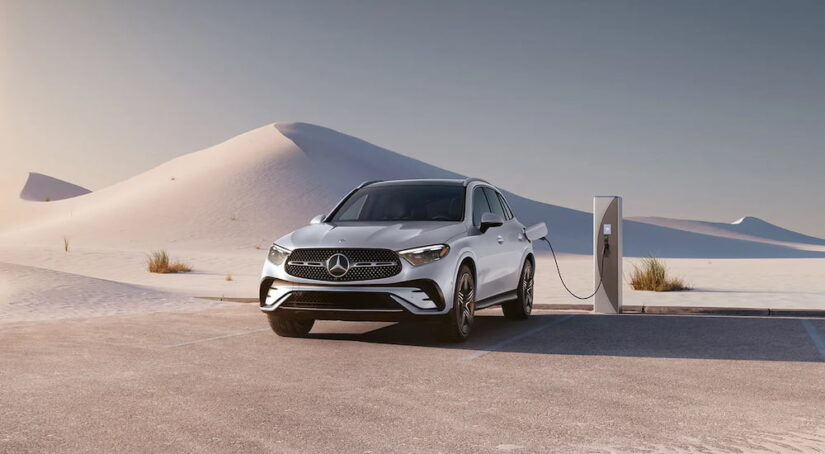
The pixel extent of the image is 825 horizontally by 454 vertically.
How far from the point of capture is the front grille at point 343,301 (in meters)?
9.88

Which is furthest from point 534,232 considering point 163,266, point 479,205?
point 163,266

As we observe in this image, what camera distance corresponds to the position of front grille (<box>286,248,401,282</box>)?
32.7 ft

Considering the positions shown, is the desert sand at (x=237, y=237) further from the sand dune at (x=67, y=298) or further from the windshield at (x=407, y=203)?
the windshield at (x=407, y=203)

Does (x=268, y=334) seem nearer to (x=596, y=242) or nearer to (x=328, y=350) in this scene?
(x=328, y=350)

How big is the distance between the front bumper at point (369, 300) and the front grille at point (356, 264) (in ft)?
0.35

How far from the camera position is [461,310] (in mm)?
10578

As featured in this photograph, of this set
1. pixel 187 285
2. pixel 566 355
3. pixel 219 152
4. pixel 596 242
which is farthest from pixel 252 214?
pixel 566 355

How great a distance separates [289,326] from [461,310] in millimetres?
2233

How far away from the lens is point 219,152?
96.4 meters

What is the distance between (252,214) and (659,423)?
231 ft

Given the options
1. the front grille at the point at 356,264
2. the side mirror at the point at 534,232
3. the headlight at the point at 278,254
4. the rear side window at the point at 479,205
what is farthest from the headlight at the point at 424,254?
the side mirror at the point at 534,232

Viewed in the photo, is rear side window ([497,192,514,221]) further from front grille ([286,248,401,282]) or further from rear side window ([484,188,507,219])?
front grille ([286,248,401,282])

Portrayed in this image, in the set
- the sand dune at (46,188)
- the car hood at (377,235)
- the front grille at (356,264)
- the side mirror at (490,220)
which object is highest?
the sand dune at (46,188)

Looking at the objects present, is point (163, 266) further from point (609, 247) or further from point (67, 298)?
point (609, 247)
